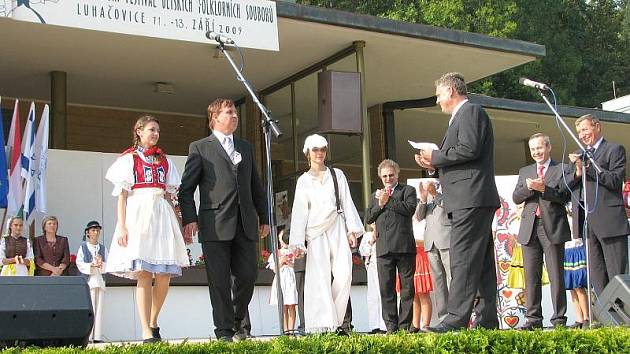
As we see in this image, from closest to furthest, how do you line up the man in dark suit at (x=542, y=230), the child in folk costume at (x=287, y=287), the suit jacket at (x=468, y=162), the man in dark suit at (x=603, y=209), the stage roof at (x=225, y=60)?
the suit jacket at (x=468, y=162), the man in dark suit at (x=603, y=209), the man in dark suit at (x=542, y=230), the child in folk costume at (x=287, y=287), the stage roof at (x=225, y=60)

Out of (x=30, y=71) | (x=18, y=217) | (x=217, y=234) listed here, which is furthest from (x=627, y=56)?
(x=217, y=234)

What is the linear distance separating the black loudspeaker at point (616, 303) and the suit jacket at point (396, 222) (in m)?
2.33

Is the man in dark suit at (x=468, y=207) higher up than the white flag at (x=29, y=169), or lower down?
lower down

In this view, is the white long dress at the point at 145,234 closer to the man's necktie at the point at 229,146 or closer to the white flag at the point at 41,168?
the man's necktie at the point at 229,146

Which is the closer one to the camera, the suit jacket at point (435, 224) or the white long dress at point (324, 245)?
the white long dress at point (324, 245)

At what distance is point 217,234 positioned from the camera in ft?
21.9

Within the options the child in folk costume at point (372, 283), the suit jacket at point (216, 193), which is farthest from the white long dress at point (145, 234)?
the child in folk costume at point (372, 283)

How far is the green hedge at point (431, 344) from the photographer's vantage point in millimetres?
4770

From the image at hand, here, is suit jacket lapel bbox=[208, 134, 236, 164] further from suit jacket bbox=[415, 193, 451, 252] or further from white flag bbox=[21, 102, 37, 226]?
white flag bbox=[21, 102, 37, 226]

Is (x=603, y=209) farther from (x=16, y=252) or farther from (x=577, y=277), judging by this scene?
(x=16, y=252)

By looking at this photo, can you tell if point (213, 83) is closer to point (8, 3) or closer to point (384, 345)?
point (8, 3)

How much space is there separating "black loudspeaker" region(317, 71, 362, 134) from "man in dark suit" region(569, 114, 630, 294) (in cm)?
571

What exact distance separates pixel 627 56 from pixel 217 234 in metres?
33.0

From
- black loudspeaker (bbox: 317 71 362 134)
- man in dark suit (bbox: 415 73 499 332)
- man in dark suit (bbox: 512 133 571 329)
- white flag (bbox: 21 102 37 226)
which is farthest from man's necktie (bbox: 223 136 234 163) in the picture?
black loudspeaker (bbox: 317 71 362 134)
